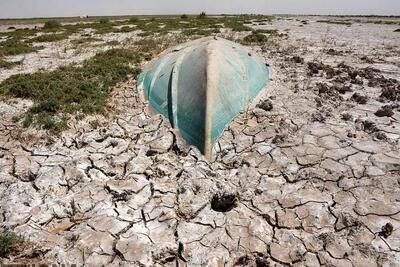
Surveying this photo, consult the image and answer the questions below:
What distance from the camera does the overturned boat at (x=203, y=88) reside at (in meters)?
6.93

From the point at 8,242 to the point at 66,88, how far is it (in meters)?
5.65

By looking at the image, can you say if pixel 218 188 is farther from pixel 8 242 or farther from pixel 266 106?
pixel 266 106

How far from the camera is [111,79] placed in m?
10.6

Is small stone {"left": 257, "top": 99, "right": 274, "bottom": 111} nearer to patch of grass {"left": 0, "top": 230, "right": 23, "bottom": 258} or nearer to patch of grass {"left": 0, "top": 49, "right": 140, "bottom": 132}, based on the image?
patch of grass {"left": 0, "top": 49, "right": 140, "bottom": 132}

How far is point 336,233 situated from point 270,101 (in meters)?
4.38

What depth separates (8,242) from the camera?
462 cm

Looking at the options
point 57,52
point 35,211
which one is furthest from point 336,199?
point 57,52

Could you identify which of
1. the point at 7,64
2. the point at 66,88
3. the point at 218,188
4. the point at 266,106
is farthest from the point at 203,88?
the point at 7,64

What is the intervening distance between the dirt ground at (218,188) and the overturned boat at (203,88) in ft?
0.90

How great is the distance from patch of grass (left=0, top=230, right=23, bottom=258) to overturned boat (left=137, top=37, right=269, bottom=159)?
11.0 feet

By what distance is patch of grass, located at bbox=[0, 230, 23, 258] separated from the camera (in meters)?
4.55

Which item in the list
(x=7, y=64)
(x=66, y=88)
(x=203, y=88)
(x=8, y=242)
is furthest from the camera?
(x=7, y=64)

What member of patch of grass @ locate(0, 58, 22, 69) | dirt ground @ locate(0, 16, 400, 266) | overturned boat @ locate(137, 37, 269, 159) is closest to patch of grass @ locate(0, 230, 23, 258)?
dirt ground @ locate(0, 16, 400, 266)

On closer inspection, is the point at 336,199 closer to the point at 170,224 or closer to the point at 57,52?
the point at 170,224
